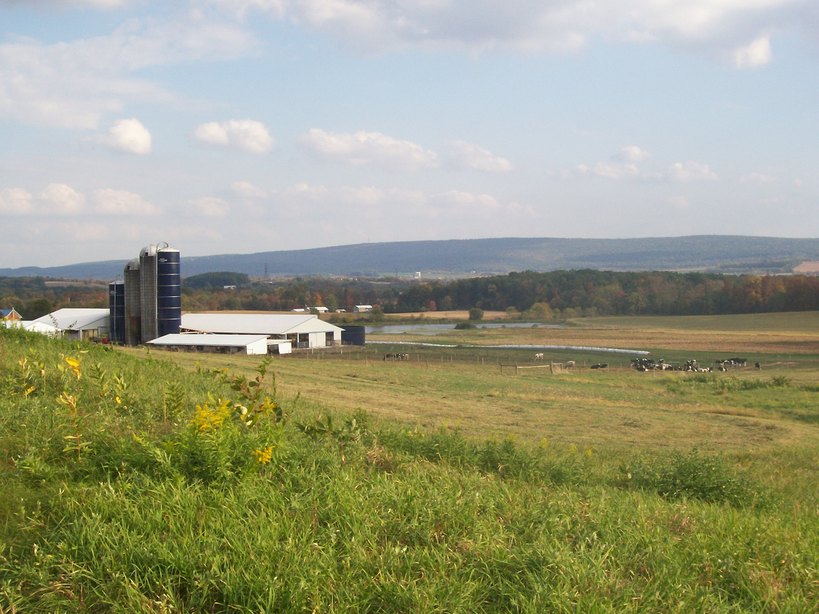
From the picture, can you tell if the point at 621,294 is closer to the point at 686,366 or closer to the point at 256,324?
the point at 256,324

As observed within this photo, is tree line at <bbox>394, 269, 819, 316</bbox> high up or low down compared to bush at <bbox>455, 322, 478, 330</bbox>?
up

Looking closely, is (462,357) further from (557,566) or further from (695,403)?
(557,566)

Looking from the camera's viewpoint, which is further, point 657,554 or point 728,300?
point 728,300

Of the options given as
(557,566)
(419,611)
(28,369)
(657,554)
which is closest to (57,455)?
(28,369)

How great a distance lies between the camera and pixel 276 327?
6256 cm

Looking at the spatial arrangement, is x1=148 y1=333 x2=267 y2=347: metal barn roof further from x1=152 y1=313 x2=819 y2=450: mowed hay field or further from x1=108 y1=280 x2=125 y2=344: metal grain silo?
x1=152 y1=313 x2=819 y2=450: mowed hay field

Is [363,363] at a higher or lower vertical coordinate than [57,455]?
lower

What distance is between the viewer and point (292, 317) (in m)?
67.1

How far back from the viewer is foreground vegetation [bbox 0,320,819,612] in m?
4.41

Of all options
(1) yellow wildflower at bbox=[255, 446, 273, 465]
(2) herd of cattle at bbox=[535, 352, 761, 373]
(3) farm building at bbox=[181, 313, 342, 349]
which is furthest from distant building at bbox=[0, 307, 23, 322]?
(2) herd of cattle at bbox=[535, 352, 761, 373]

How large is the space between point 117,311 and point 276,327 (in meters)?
Answer: 11.4

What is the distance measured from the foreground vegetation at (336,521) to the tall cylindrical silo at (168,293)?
49.5 m

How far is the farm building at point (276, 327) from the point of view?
61844mm

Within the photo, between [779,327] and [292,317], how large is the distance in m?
49.2
